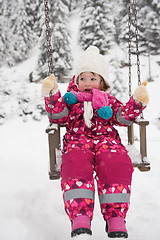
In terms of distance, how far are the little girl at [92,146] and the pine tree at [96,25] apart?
9.69 m

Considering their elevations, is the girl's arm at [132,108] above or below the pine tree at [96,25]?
below

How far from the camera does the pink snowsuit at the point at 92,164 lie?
63.1 inches

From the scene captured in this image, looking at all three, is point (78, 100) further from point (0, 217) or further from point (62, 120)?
point (0, 217)

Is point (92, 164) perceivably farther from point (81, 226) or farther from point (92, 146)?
point (81, 226)

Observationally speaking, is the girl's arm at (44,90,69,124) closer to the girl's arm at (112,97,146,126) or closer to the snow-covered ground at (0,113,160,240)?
the girl's arm at (112,97,146,126)

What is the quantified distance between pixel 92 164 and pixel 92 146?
163mm

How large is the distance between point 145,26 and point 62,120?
12.3m

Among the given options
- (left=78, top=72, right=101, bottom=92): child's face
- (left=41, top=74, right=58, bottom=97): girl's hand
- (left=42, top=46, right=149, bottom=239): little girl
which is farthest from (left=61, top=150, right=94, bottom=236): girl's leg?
(left=78, top=72, right=101, bottom=92): child's face

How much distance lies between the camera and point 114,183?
1664 mm

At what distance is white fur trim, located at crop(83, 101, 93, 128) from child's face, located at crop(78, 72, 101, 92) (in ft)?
0.67

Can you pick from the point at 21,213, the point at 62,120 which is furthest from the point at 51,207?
the point at 62,120

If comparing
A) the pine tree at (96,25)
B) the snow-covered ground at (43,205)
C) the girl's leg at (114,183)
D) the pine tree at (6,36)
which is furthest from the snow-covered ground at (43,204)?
the pine tree at (6,36)

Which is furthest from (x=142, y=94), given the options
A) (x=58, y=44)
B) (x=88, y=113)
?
(x=58, y=44)

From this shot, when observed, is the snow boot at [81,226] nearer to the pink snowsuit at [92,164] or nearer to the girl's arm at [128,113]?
the pink snowsuit at [92,164]
